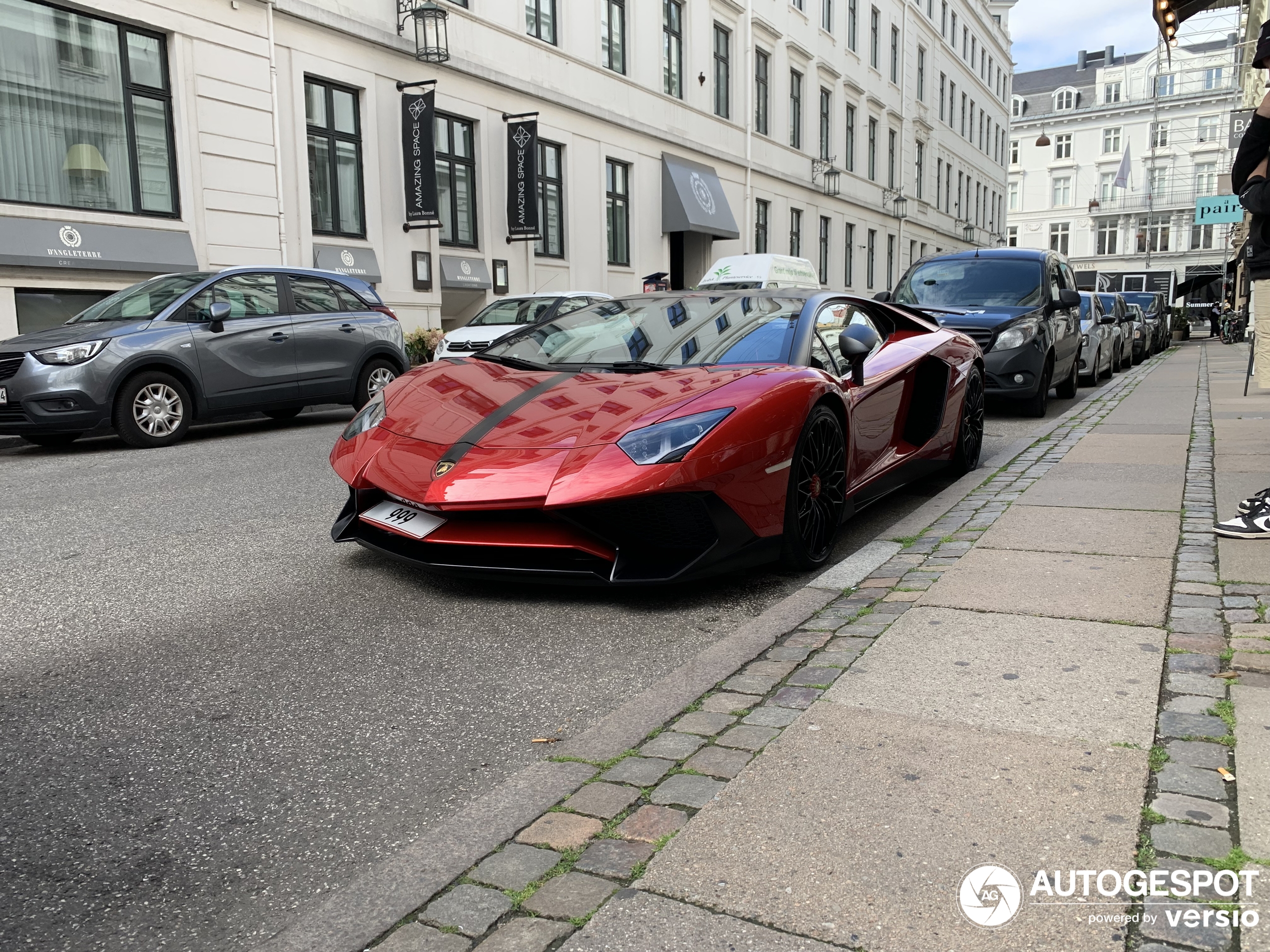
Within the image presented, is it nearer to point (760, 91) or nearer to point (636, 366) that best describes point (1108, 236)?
point (760, 91)

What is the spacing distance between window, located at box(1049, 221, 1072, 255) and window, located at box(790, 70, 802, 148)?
184 ft

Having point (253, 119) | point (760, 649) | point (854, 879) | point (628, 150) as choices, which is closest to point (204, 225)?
point (253, 119)

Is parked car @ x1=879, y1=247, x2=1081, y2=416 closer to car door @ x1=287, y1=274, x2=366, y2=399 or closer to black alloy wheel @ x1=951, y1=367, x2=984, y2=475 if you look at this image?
black alloy wheel @ x1=951, y1=367, x2=984, y2=475

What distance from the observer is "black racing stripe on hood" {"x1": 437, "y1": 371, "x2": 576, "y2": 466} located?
4.09m

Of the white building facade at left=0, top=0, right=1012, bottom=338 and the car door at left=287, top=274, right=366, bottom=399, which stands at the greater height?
the white building facade at left=0, top=0, right=1012, bottom=338

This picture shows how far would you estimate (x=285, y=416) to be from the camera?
1154 cm

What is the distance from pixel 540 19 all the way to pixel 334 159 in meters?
6.70

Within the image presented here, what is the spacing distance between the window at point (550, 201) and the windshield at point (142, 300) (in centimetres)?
1160

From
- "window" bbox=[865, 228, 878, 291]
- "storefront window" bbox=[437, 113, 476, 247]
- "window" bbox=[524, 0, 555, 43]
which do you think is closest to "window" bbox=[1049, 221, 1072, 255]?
"window" bbox=[865, 228, 878, 291]

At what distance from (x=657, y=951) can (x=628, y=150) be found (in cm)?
2387

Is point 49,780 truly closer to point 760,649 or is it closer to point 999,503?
point 760,649

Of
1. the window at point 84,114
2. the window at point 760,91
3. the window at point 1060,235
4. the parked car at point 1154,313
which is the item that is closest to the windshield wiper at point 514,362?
the window at point 84,114

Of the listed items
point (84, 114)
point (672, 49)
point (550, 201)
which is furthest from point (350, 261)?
point (672, 49)

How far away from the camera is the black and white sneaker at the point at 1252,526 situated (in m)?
4.70
